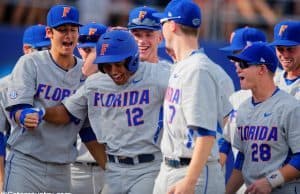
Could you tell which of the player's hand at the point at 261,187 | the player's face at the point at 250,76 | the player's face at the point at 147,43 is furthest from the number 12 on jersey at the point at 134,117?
the player's face at the point at 147,43

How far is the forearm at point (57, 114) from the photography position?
595 cm

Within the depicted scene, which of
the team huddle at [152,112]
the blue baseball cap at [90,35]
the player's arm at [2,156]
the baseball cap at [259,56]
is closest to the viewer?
the team huddle at [152,112]

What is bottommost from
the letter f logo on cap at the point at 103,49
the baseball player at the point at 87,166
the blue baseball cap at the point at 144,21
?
the baseball player at the point at 87,166

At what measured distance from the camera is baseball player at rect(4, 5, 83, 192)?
6.08m

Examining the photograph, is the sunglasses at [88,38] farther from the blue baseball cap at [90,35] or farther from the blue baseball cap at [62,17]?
the blue baseball cap at [62,17]

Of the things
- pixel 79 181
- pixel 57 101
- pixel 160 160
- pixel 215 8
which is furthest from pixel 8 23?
pixel 160 160

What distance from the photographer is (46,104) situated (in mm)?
6086

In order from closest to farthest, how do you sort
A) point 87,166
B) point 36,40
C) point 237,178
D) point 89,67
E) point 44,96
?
point 237,178
point 44,96
point 89,67
point 87,166
point 36,40

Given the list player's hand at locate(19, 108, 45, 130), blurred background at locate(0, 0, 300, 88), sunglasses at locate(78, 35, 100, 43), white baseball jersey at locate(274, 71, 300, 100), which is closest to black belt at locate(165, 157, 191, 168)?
player's hand at locate(19, 108, 45, 130)

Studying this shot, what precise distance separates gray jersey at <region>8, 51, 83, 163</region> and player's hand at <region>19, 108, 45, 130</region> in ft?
0.60

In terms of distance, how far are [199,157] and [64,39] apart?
177 centimetres

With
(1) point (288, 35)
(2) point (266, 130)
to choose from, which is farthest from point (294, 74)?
(2) point (266, 130)

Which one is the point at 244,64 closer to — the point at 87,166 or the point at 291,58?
the point at 291,58

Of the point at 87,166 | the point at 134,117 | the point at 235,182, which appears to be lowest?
the point at 87,166
